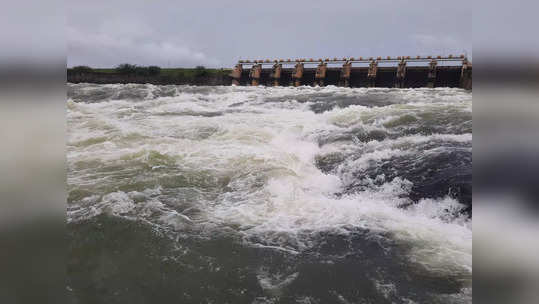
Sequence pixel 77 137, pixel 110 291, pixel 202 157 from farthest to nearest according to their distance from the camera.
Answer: pixel 77 137
pixel 202 157
pixel 110 291

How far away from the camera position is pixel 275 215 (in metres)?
3.98

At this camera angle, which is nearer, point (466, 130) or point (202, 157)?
point (202, 157)

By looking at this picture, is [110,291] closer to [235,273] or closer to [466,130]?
[235,273]

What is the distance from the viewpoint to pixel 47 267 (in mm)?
585

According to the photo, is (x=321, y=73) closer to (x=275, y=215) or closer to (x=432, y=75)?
(x=432, y=75)

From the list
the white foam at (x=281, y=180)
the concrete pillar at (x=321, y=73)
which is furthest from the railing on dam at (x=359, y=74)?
the white foam at (x=281, y=180)

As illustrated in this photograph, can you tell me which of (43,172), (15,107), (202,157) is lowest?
(202,157)

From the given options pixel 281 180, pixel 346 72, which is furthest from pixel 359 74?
pixel 281 180

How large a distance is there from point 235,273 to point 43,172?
2468 millimetres

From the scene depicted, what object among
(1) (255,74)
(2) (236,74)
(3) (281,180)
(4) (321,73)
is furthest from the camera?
(2) (236,74)

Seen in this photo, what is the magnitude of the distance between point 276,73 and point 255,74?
1.62 metres

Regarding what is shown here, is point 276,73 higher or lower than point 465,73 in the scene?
higher

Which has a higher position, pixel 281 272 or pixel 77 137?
pixel 77 137

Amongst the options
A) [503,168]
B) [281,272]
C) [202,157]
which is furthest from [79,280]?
[202,157]
